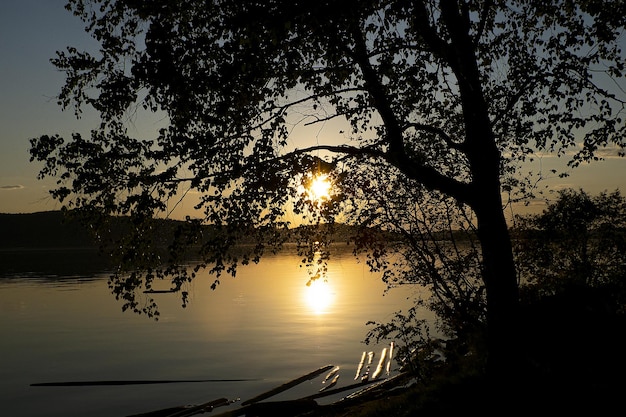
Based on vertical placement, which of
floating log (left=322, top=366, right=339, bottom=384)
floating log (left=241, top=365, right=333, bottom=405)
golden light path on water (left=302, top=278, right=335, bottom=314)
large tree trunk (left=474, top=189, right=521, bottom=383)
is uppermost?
large tree trunk (left=474, top=189, right=521, bottom=383)

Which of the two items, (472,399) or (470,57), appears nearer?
(472,399)

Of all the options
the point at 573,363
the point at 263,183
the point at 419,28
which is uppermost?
the point at 419,28

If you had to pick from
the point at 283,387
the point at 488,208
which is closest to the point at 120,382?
the point at 283,387

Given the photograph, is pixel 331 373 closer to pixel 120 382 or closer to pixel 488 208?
pixel 120 382

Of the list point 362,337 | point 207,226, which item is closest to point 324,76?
point 207,226

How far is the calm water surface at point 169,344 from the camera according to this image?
28.7 metres

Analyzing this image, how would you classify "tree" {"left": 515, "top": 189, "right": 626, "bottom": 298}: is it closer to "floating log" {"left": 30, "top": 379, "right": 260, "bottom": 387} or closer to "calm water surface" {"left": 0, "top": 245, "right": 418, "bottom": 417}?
"calm water surface" {"left": 0, "top": 245, "right": 418, "bottom": 417}

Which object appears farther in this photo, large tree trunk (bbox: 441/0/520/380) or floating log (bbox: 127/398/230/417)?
floating log (bbox: 127/398/230/417)

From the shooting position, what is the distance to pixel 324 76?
47.7 ft

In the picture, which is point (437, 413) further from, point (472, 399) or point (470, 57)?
point (470, 57)

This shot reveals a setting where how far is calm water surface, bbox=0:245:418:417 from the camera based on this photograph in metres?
28.7

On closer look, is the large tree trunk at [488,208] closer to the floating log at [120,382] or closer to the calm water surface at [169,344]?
the calm water surface at [169,344]

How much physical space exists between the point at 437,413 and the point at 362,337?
106 feet

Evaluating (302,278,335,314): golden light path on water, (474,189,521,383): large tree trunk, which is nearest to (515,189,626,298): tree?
(474,189,521,383): large tree trunk
